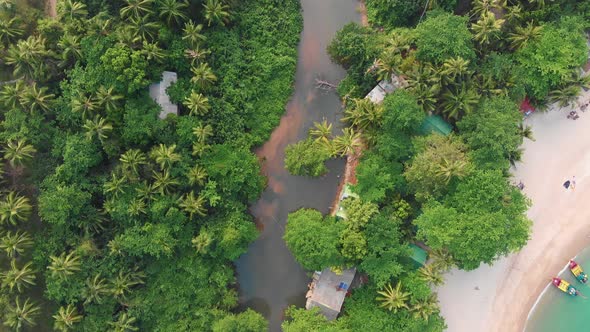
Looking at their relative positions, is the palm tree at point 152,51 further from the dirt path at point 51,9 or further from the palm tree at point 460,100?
the palm tree at point 460,100

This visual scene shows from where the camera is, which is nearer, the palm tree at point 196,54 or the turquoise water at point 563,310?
the palm tree at point 196,54

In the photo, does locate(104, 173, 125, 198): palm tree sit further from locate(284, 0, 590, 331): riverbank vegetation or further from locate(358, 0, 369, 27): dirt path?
locate(358, 0, 369, 27): dirt path

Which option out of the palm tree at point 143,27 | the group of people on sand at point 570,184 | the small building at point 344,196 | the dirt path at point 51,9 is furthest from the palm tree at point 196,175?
the group of people on sand at point 570,184

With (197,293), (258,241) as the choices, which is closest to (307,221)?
(258,241)

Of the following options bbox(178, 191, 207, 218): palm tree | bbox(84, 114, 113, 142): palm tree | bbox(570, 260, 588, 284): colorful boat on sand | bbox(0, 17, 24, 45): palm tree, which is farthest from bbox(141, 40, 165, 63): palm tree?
bbox(570, 260, 588, 284): colorful boat on sand

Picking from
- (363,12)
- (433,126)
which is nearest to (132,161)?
(433,126)

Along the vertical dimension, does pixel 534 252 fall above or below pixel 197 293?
above

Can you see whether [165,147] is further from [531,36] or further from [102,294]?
[531,36]

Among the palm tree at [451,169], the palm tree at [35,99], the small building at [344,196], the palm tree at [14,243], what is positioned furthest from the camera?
the small building at [344,196]
